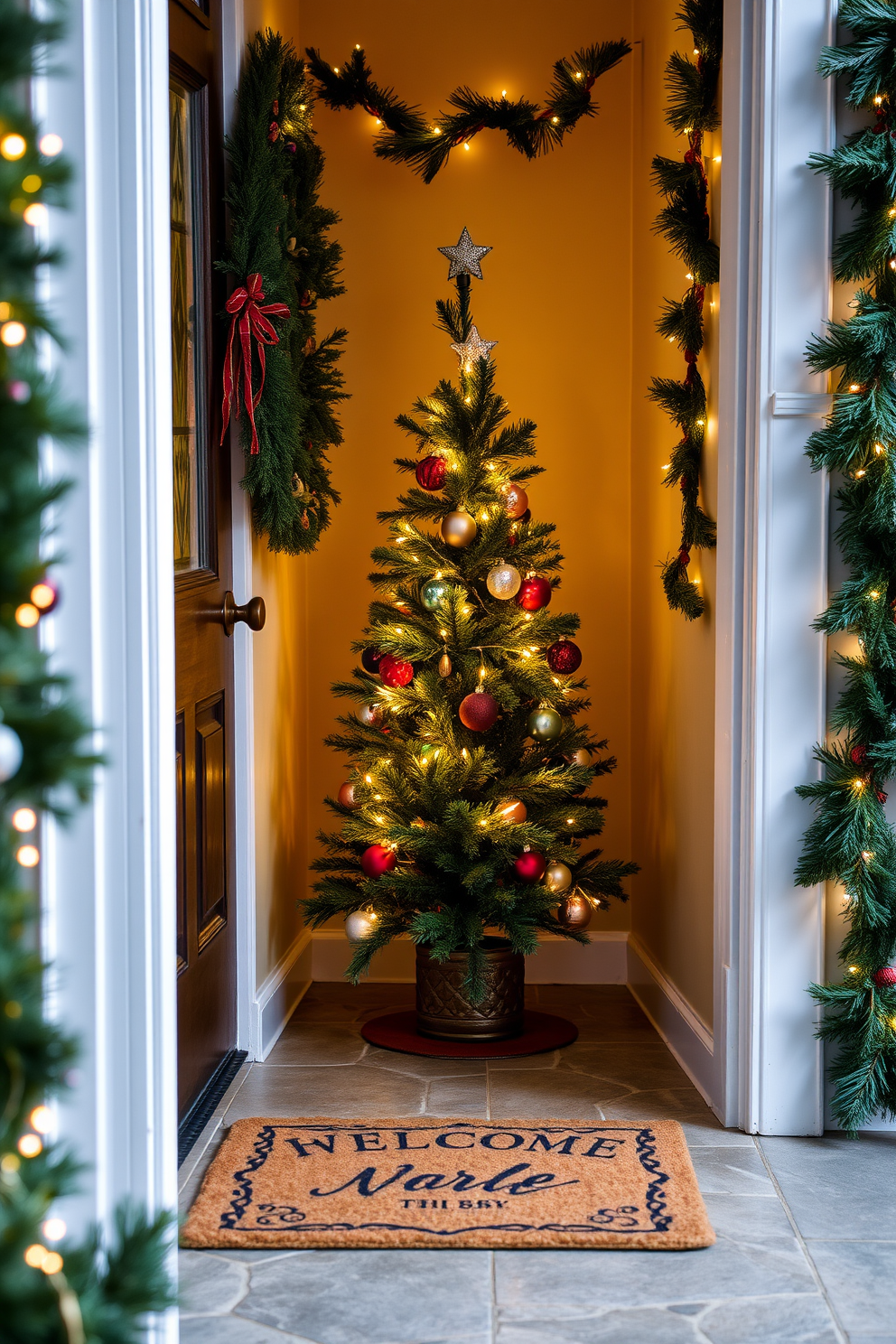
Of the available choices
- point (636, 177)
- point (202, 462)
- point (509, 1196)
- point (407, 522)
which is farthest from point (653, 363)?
point (509, 1196)

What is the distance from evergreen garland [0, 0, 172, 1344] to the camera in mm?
869

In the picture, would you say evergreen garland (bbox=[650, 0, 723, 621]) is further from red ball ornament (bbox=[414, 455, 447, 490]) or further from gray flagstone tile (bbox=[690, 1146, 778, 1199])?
gray flagstone tile (bbox=[690, 1146, 778, 1199])

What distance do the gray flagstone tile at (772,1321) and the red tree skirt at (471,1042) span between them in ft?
3.86

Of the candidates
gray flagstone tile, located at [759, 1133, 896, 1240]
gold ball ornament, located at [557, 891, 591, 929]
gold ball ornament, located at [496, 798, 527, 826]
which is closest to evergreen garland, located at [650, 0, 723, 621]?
gold ball ornament, located at [496, 798, 527, 826]

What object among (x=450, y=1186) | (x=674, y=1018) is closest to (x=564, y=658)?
(x=674, y=1018)

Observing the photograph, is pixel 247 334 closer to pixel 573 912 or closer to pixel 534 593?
pixel 534 593

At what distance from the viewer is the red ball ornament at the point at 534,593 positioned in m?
3.06

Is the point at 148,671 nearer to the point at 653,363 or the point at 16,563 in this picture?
the point at 16,563

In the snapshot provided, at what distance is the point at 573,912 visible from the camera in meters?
3.08

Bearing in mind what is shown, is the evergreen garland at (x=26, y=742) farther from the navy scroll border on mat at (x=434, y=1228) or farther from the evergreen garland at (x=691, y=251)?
the evergreen garland at (x=691, y=251)

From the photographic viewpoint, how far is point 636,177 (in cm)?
359

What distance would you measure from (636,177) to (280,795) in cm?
196

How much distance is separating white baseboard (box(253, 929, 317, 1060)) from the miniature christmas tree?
22 centimetres

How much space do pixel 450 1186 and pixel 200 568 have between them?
1.30 m
